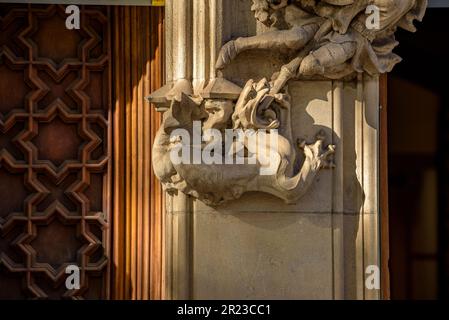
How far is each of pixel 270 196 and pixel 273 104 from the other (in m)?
0.61

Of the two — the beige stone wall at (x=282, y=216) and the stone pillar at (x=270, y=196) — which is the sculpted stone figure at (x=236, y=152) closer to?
the stone pillar at (x=270, y=196)

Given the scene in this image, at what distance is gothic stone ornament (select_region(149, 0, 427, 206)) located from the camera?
29.4ft

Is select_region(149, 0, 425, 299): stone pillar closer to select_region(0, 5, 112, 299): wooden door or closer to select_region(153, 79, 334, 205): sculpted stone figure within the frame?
select_region(153, 79, 334, 205): sculpted stone figure

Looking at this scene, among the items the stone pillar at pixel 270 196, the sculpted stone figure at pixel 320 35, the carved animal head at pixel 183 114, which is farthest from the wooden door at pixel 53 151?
the sculpted stone figure at pixel 320 35

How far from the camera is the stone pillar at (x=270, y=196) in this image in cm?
909

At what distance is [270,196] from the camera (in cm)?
912

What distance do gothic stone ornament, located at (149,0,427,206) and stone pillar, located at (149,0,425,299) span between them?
1 cm

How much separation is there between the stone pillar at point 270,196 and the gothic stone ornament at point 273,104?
0.05ft

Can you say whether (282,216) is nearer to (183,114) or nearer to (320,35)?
(183,114)

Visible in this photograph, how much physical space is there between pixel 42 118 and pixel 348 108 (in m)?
2.13

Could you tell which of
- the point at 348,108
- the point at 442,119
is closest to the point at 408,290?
the point at 442,119

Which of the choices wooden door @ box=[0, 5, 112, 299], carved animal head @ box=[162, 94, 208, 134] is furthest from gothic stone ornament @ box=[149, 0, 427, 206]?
wooden door @ box=[0, 5, 112, 299]

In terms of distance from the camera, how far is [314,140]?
30.3 feet
